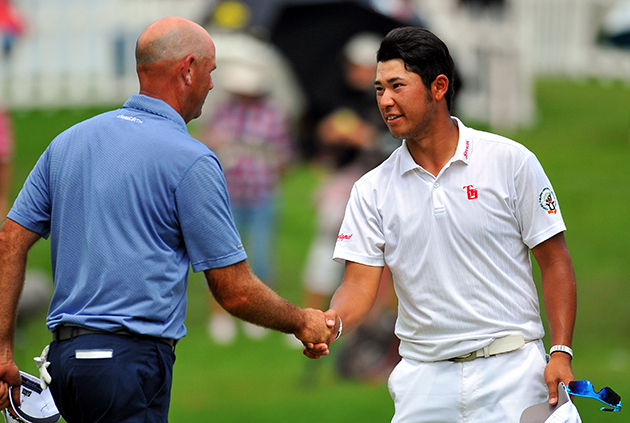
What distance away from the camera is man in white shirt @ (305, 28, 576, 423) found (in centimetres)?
399

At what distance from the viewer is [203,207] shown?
375 cm

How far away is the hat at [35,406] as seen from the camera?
3883mm

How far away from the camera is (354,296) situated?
4352 millimetres

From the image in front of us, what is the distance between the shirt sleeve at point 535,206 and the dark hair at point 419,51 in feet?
1.78

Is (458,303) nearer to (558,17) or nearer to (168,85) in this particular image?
(168,85)

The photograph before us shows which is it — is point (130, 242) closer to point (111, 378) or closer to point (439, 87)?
point (111, 378)

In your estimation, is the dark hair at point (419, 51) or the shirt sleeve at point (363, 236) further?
the shirt sleeve at point (363, 236)

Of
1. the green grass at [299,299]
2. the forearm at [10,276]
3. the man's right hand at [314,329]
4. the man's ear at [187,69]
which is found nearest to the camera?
the forearm at [10,276]

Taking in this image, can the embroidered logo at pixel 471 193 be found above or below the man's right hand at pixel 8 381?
above

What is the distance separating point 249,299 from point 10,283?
0.93 meters

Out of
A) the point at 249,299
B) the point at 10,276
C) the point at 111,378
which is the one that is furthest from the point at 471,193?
the point at 10,276

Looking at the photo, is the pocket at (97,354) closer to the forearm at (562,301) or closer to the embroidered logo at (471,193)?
the embroidered logo at (471,193)

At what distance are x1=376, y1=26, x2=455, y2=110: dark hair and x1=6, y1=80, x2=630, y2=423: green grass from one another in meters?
3.43

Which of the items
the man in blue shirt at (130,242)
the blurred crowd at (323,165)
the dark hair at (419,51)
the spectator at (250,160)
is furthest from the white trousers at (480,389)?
the spectator at (250,160)
